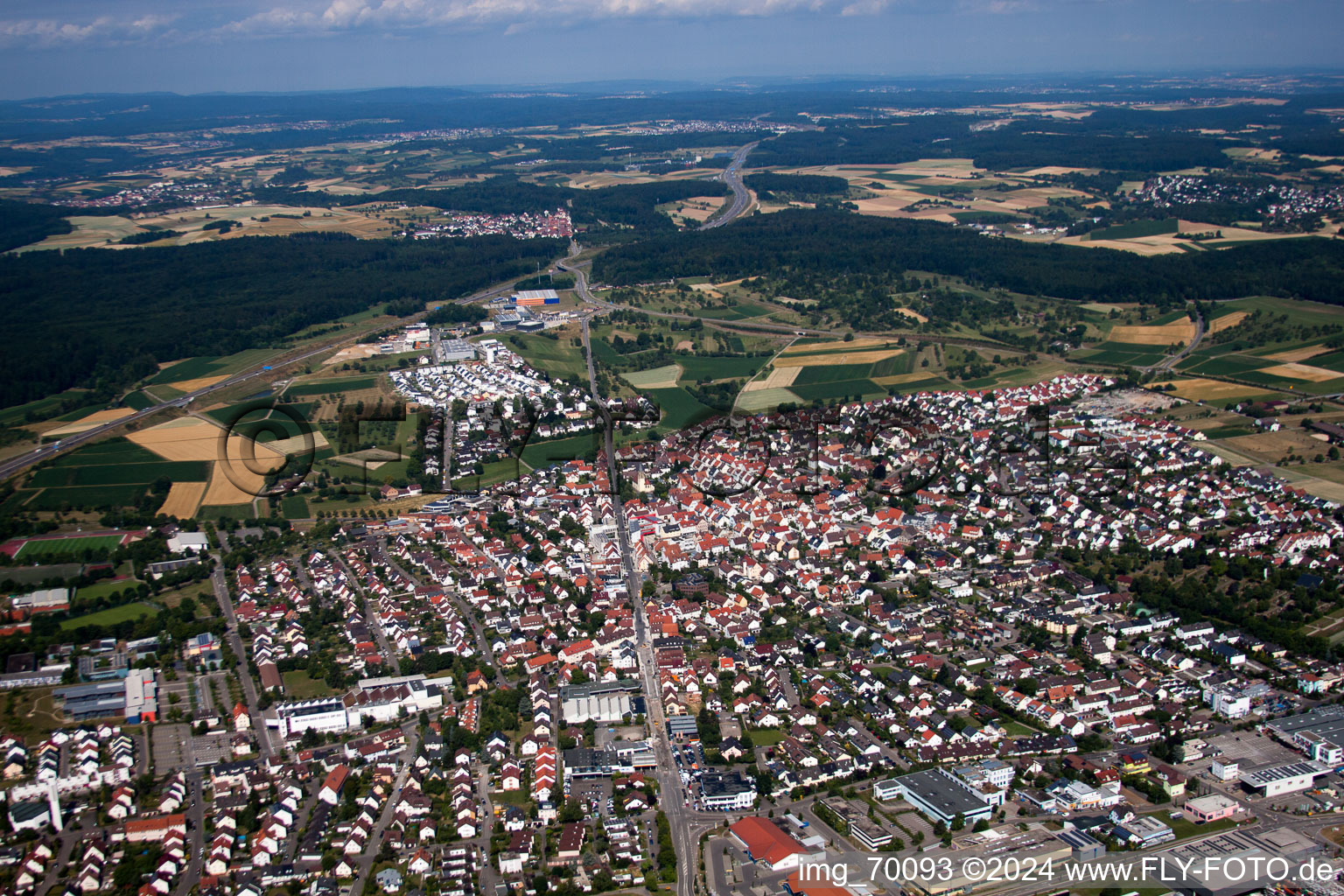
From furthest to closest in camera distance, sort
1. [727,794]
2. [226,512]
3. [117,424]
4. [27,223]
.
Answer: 1. [27,223]
2. [117,424]
3. [226,512]
4. [727,794]

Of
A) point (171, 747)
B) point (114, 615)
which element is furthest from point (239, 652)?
point (114, 615)

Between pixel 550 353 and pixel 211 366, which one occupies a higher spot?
pixel 211 366

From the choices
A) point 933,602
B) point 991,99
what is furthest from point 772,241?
point 991,99

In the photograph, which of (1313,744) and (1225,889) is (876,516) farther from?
(1225,889)

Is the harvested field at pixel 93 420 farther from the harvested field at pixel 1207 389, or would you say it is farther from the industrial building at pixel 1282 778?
the harvested field at pixel 1207 389

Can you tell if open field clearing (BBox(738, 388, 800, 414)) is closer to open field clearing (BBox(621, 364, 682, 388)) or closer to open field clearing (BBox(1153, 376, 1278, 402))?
open field clearing (BBox(621, 364, 682, 388))

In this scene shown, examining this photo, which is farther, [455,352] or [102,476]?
[455,352]

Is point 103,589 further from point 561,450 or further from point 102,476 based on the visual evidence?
point 561,450

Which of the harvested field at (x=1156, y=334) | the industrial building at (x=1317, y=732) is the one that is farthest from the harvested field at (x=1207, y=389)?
the industrial building at (x=1317, y=732)
